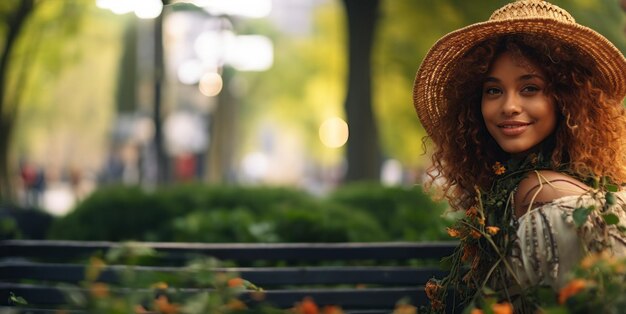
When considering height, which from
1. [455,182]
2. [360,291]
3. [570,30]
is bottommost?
[360,291]

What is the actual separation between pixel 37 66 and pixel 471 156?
86.3ft

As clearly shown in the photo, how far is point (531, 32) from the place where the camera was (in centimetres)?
332

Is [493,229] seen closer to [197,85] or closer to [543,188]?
[543,188]

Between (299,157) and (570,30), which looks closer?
(570,30)

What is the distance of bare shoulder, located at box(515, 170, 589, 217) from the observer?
10.2 feet

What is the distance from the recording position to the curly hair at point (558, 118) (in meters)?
3.32

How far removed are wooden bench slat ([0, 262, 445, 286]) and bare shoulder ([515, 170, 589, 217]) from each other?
1204 millimetres

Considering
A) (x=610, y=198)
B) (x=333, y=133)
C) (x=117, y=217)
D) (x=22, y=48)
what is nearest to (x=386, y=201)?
(x=117, y=217)

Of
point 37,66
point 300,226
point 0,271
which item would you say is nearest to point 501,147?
point 0,271

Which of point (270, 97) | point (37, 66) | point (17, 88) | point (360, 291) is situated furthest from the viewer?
point (270, 97)

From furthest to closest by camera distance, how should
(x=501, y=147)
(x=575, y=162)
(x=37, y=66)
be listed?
(x=37, y=66), (x=501, y=147), (x=575, y=162)

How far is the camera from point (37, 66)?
28.9 metres

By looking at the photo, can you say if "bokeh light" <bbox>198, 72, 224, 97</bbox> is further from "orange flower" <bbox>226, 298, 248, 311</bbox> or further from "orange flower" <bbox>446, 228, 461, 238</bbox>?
"orange flower" <bbox>226, 298, 248, 311</bbox>

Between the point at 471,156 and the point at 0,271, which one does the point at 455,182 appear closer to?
the point at 471,156
